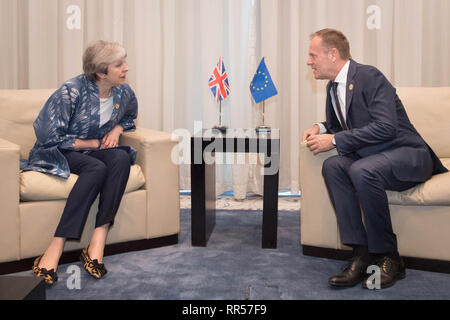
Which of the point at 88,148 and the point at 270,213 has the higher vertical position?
the point at 88,148

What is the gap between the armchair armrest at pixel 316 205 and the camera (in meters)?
2.28

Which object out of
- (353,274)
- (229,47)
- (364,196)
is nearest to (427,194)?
(364,196)

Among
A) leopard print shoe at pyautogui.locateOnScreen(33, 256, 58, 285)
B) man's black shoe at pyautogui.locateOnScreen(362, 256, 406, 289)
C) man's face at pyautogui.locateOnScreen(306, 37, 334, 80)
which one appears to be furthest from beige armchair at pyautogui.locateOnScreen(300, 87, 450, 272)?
leopard print shoe at pyautogui.locateOnScreen(33, 256, 58, 285)

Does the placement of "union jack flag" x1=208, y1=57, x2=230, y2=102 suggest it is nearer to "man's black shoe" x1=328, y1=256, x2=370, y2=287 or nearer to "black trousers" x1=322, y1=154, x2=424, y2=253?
"black trousers" x1=322, y1=154, x2=424, y2=253

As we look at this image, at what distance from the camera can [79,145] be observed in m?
2.38

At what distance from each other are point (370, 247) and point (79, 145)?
1.37 m

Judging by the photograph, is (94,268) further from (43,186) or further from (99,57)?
(99,57)

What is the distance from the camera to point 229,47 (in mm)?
3520

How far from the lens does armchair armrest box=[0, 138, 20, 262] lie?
203 centimetres

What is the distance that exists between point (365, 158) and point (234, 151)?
65 cm

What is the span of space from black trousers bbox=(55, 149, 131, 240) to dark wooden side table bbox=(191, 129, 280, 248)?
34 centimetres

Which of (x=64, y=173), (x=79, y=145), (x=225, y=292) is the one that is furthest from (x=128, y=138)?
(x=225, y=292)

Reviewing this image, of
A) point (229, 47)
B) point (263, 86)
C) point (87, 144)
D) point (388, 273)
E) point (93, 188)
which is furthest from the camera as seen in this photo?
point (229, 47)

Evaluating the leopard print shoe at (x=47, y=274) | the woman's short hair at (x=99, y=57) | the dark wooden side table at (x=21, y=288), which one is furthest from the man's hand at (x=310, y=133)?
the dark wooden side table at (x=21, y=288)
